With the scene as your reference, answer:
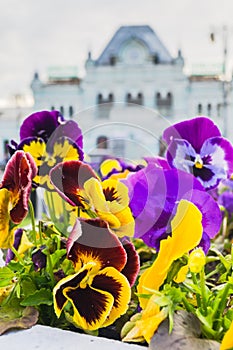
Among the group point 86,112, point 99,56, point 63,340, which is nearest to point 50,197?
point 86,112

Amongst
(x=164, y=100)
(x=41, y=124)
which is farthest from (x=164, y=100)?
(x=41, y=124)

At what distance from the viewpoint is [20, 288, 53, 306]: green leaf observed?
0.39m

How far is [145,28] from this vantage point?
14.6 meters

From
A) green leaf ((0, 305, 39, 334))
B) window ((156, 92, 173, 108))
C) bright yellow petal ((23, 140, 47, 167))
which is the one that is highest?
bright yellow petal ((23, 140, 47, 167))

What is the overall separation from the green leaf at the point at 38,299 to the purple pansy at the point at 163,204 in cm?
8

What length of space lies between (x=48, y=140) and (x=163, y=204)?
0.18 m

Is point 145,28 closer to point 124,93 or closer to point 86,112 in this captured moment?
point 124,93

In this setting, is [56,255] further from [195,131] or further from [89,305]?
[195,131]

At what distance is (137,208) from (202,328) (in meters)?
0.12

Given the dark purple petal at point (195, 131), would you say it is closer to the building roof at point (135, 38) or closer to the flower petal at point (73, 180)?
the flower petal at point (73, 180)

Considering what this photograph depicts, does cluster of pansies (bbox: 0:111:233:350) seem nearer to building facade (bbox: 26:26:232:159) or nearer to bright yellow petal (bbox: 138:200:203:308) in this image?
bright yellow petal (bbox: 138:200:203:308)

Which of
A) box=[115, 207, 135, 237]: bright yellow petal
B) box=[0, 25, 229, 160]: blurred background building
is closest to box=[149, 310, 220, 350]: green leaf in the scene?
box=[115, 207, 135, 237]: bright yellow petal

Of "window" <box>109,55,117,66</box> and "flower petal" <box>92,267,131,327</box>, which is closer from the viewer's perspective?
"flower petal" <box>92,267,131,327</box>

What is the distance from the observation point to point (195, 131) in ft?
1.79
